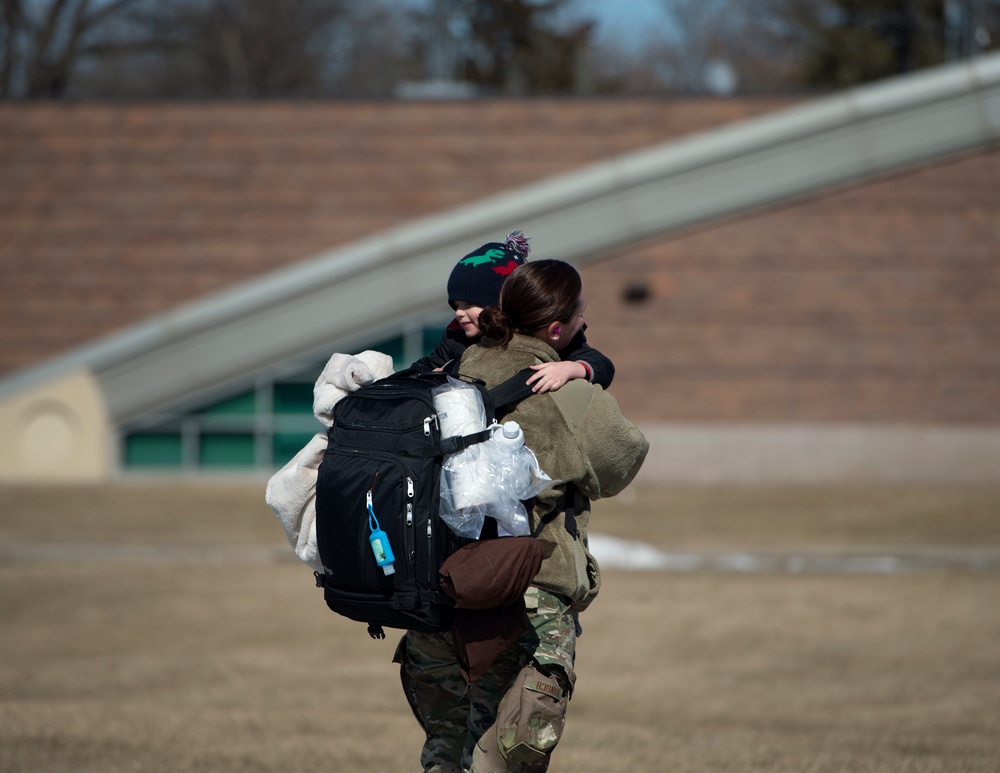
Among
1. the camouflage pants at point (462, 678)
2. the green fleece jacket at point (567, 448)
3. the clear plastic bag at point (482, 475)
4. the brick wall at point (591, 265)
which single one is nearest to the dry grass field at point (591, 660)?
the camouflage pants at point (462, 678)

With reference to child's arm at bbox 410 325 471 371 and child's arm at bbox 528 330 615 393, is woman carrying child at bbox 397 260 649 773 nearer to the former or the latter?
child's arm at bbox 528 330 615 393

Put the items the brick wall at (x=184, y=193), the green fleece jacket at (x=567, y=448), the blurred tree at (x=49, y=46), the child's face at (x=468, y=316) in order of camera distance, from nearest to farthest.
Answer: the green fleece jacket at (x=567, y=448) → the child's face at (x=468, y=316) → the brick wall at (x=184, y=193) → the blurred tree at (x=49, y=46)

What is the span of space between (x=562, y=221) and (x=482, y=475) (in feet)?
60.3

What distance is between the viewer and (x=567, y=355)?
3631 mm

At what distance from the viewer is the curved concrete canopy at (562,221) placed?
68.0 feet

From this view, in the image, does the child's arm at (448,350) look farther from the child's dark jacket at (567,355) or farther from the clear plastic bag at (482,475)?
the clear plastic bag at (482,475)

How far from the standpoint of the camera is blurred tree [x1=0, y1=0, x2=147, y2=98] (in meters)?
36.2

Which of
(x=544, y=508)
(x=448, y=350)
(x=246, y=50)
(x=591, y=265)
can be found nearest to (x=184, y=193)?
(x=591, y=265)

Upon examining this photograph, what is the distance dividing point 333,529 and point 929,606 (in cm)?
880

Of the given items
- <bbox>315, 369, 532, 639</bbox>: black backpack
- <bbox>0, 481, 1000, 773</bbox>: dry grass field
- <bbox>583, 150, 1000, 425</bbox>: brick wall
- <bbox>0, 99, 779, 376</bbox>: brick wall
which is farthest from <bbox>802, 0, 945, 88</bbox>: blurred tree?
<bbox>315, 369, 532, 639</bbox>: black backpack

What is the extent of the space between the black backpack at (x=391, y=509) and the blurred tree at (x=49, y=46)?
117ft

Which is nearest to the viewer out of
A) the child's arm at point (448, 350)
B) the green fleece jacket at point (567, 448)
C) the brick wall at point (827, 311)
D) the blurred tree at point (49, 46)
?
the green fleece jacket at point (567, 448)

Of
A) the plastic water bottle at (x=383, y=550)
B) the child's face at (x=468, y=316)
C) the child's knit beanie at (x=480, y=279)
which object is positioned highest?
the child's knit beanie at (x=480, y=279)

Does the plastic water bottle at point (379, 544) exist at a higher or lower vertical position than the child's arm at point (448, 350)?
lower
